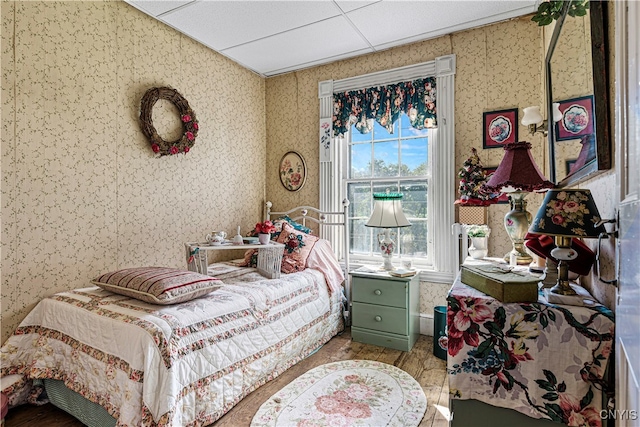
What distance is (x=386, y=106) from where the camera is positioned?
11.0ft

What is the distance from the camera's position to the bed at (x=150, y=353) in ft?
5.30

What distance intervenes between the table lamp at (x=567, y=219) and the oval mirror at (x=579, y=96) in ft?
0.59

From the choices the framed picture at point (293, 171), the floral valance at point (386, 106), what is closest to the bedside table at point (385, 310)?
the framed picture at point (293, 171)

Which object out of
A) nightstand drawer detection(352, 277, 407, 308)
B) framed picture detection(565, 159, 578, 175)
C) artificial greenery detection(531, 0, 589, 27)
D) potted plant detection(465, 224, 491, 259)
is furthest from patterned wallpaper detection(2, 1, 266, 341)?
framed picture detection(565, 159, 578, 175)

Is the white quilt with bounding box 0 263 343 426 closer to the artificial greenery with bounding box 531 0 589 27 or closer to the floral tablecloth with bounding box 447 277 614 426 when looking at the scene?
the floral tablecloth with bounding box 447 277 614 426

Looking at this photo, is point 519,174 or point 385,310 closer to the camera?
point 519,174

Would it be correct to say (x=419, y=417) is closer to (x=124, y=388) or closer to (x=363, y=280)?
(x=363, y=280)

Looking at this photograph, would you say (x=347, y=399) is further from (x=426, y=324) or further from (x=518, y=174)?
(x=518, y=174)

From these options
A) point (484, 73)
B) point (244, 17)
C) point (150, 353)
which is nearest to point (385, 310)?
point (150, 353)

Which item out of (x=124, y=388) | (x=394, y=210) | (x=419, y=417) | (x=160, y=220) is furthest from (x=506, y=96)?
(x=124, y=388)

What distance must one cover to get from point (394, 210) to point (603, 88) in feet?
6.35

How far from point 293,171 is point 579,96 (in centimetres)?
288

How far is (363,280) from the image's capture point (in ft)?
9.95

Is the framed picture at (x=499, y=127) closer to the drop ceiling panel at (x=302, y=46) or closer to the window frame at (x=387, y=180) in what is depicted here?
the window frame at (x=387, y=180)
